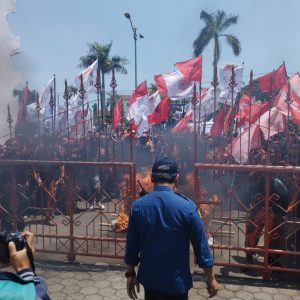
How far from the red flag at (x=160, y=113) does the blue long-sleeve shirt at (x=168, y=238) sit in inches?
295

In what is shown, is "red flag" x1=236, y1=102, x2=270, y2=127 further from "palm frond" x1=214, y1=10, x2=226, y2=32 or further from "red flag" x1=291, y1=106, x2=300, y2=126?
"palm frond" x1=214, y1=10, x2=226, y2=32

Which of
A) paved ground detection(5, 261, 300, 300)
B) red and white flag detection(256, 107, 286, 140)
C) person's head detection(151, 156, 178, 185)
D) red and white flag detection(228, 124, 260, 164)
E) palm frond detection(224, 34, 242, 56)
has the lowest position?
paved ground detection(5, 261, 300, 300)

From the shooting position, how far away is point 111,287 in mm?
4922

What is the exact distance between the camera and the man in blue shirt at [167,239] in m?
2.88

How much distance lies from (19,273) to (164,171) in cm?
134

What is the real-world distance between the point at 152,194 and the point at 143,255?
1.64 feet

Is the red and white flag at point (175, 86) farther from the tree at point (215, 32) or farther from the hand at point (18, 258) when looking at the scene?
the tree at point (215, 32)

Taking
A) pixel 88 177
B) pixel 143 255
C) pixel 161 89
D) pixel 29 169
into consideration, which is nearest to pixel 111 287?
pixel 143 255

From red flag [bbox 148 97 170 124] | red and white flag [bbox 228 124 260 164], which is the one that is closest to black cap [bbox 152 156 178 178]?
red and white flag [bbox 228 124 260 164]

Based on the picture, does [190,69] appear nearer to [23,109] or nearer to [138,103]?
[138,103]

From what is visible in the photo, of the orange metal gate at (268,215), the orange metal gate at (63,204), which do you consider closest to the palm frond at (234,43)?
the orange metal gate at (63,204)

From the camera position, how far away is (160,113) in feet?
34.4

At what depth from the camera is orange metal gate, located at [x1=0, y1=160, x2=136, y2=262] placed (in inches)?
220

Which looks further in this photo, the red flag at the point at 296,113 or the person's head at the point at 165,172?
the red flag at the point at 296,113
